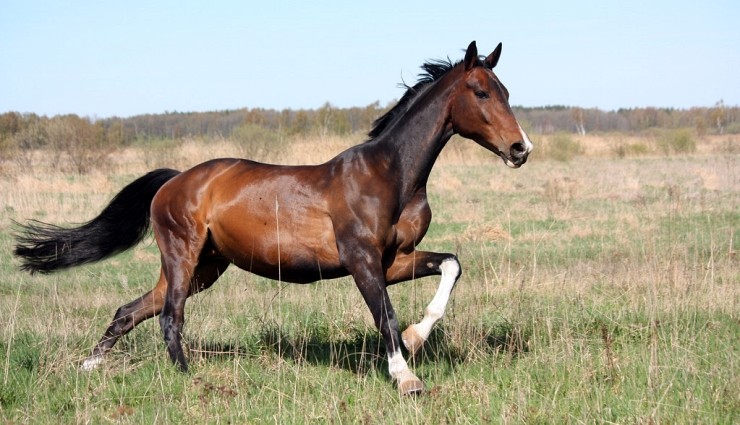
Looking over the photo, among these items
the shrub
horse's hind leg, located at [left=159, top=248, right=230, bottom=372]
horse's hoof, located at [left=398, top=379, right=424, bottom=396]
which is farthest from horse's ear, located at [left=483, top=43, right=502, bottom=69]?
the shrub

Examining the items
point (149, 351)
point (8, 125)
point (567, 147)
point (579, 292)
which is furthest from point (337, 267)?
point (8, 125)

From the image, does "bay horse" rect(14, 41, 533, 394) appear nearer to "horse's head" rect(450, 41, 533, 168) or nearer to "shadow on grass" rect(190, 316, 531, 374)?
"horse's head" rect(450, 41, 533, 168)

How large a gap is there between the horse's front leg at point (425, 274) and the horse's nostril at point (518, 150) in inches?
33.2

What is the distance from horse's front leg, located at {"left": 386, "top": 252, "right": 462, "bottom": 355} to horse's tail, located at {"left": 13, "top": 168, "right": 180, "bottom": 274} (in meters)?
2.52

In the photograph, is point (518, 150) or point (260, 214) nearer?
point (518, 150)

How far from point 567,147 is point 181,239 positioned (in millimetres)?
31955

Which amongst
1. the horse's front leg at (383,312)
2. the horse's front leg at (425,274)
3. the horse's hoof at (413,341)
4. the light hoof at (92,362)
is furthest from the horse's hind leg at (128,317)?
the horse's hoof at (413,341)

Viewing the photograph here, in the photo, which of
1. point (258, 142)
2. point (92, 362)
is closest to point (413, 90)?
point (92, 362)

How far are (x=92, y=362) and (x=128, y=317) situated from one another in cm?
50

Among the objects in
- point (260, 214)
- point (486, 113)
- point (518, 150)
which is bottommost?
point (260, 214)

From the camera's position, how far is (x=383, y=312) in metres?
5.52

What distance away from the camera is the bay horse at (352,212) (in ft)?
18.6

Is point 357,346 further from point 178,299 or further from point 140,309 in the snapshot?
point 140,309

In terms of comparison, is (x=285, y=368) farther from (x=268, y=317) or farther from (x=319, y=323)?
(x=268, y=317)
